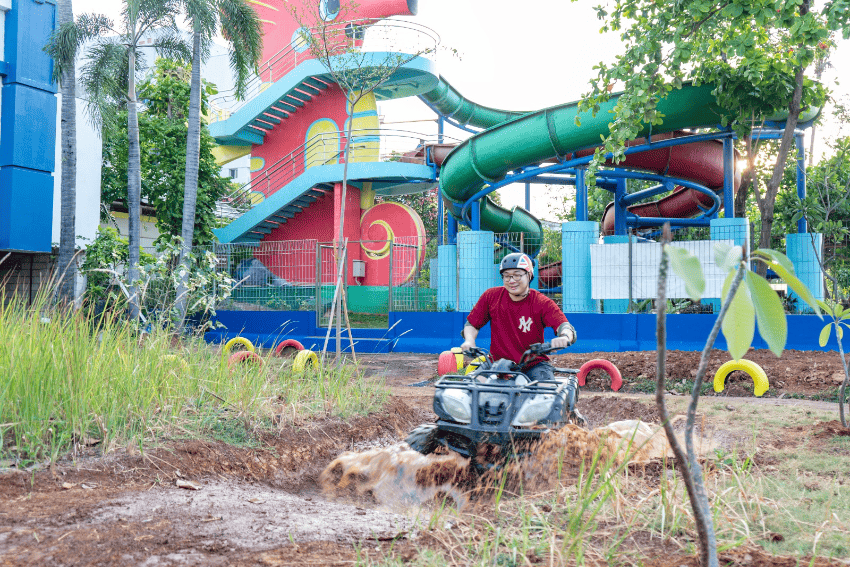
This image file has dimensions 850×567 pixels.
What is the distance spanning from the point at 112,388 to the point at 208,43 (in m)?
14.0

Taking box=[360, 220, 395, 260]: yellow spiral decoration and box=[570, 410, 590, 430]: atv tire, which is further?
box=[360, 220, 395, 260]: yellow spiral decoration

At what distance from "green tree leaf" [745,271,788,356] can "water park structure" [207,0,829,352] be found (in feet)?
33.4

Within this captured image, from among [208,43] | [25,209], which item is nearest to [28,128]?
[25,209]

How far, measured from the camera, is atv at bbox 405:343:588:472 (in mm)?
4465

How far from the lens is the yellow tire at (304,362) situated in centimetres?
753

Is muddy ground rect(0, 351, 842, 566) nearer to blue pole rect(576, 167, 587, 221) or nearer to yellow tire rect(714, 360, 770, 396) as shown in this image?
yellow tire rect(714, 360, 770, 396)

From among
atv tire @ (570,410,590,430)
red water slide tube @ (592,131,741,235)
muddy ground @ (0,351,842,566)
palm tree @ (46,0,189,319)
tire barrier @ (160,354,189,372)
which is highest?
palm tree @ (46,0,189,319)

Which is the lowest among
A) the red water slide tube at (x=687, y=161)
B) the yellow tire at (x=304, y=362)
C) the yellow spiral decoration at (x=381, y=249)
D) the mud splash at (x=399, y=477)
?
the mud splash at (x=399, y=477)

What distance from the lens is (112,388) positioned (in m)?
4.71

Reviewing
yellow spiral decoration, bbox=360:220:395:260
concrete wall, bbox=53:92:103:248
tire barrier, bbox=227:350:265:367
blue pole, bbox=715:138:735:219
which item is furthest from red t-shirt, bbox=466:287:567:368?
yellow spiral decoration, bbox=360:220:395:260

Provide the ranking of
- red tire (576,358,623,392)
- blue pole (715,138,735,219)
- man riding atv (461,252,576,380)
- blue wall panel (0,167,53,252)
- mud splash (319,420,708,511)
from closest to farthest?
mud splash (319,420,708,511), man riding atv (461,252,576,380), red tire (576,358,623,392), blue pole (715,138,735,219), blue wall panel (0,167,53,252)

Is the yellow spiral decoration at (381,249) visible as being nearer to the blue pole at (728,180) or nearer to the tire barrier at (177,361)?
the blue pole at (728,180)

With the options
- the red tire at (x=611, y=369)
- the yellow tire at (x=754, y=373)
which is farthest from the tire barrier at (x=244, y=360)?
the yellow tire at (x=754, y=373)

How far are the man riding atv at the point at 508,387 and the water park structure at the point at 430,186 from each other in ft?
21.6
